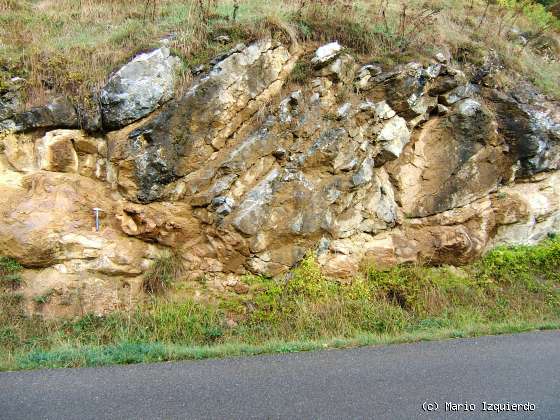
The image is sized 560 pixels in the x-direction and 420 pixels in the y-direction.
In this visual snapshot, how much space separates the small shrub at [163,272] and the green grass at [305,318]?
23 cm

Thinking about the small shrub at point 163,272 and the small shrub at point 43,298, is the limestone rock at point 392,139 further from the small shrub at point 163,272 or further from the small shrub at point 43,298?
the small shrub at point 43,298

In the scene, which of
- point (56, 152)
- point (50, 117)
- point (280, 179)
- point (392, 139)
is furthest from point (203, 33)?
point (392, 139)

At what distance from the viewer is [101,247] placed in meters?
6.32

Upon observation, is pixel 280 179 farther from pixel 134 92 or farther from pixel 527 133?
pixel 527 133

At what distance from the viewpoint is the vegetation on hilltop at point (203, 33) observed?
7051mm

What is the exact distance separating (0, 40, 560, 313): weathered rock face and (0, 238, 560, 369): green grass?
1.10ft

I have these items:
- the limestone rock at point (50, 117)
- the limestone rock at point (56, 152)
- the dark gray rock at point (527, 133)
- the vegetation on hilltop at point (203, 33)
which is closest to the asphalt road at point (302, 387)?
the limestone rock at point (56, 152)

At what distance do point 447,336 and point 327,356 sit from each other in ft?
5.97

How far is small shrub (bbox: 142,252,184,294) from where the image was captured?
6.34 m

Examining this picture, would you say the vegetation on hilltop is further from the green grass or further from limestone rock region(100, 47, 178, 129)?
the green grass

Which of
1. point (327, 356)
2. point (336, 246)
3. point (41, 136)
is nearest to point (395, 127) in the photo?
point (336, 246)

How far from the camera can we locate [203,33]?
7652mm

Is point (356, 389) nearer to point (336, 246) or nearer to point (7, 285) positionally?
point (336, 246)

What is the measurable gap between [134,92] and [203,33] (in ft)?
6.26
